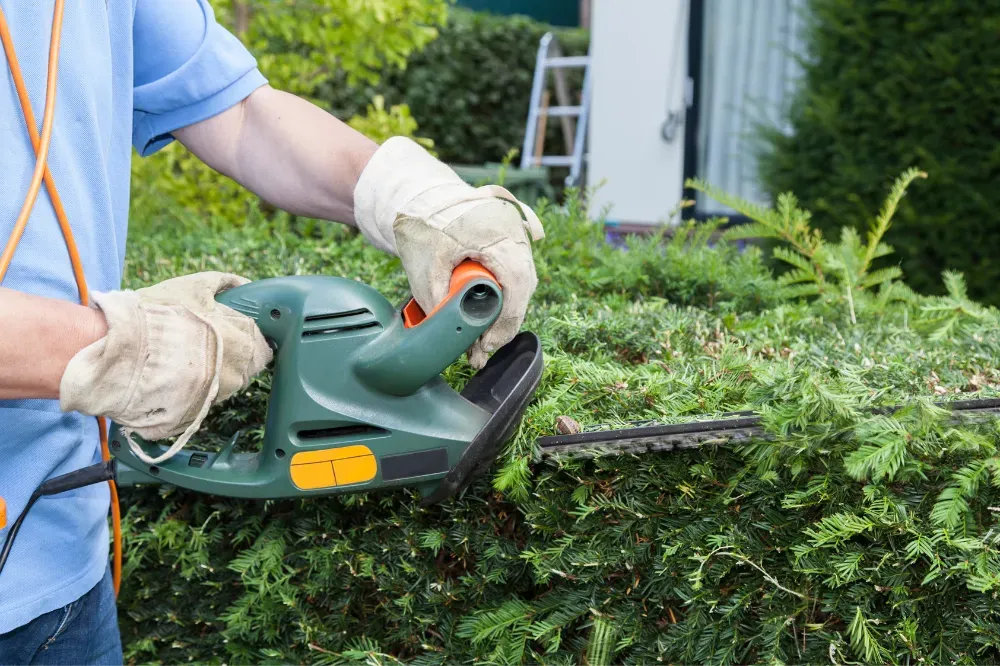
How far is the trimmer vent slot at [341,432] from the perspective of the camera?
144 centimetres

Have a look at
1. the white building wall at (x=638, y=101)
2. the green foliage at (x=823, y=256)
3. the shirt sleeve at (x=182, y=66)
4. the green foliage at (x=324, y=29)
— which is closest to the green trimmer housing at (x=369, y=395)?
the shirt sleeve at (x=182, y=66)

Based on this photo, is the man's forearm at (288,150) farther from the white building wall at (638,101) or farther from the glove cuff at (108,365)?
the white building wall at (638,101)

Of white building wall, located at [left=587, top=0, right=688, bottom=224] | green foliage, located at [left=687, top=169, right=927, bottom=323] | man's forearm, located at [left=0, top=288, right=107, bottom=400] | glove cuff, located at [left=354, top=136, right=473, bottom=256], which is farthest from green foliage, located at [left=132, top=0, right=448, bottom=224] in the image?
white building wall, located at [left=587, top=0, right=688, bottom=224]

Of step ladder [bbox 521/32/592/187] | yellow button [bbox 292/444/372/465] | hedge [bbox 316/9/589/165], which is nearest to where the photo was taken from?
yellow button [bbox 292/444/372/465]

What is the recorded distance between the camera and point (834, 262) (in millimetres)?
2297

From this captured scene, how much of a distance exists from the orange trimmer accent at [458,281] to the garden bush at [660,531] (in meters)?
0.20

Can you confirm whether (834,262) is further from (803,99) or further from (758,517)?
(803,99)

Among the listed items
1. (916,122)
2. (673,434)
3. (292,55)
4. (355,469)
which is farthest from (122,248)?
(916,122)

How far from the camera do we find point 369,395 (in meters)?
1.44

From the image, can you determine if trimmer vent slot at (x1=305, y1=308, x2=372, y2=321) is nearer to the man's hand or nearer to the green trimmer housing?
the green trimmer housing

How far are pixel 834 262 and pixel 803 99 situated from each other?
2.98m

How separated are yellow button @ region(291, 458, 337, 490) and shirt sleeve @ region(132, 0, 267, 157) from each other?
732 mm

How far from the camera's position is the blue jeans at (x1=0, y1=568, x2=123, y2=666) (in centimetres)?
146

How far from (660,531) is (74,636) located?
0.99 metres
